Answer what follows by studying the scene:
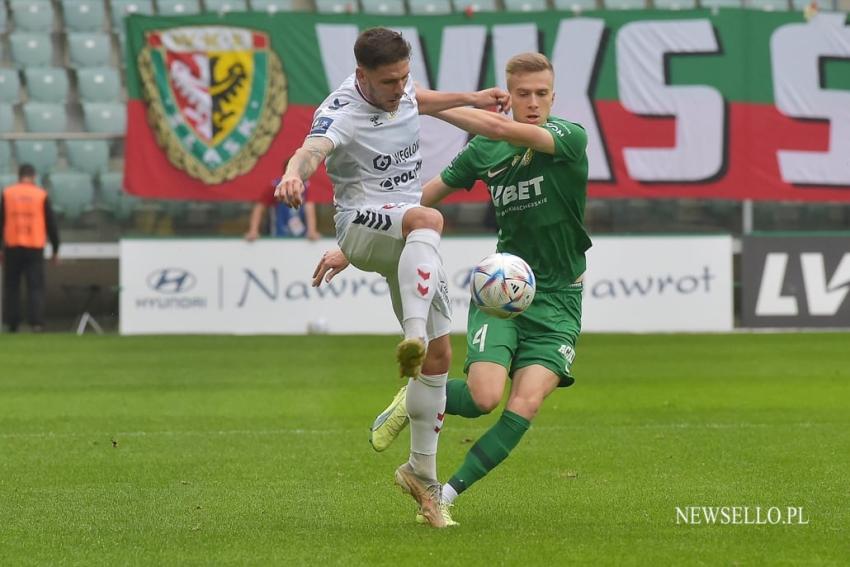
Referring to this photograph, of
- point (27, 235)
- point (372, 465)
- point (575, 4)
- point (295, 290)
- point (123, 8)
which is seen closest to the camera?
point (372, 465)

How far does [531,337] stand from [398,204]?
0.86m

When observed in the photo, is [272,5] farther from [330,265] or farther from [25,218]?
[330,265]

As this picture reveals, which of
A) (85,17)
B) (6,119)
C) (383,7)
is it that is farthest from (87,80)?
(383,7)

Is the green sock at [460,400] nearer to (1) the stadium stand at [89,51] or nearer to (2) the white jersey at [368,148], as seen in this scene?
(2) the white jersey at [368,148]

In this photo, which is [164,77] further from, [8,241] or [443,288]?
[443,288]

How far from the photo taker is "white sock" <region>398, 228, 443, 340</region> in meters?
6.41

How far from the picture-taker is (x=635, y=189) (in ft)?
69.4

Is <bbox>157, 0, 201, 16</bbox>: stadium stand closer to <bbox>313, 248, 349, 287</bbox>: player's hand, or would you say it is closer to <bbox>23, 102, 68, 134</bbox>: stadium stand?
<bbox>23, 102, 68, 134</bbox>: stadium stand

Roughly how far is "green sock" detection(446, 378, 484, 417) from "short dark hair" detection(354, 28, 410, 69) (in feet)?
4.86

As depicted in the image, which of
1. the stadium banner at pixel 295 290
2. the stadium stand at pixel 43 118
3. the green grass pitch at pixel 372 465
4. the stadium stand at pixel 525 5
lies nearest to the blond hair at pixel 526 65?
the green grass pitch at pixel 372 465

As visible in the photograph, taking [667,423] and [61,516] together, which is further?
[667,423]

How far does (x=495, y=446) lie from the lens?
6.62 m

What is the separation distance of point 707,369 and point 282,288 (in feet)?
21.5

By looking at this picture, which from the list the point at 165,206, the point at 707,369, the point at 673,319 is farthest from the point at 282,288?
the point at 707,369
